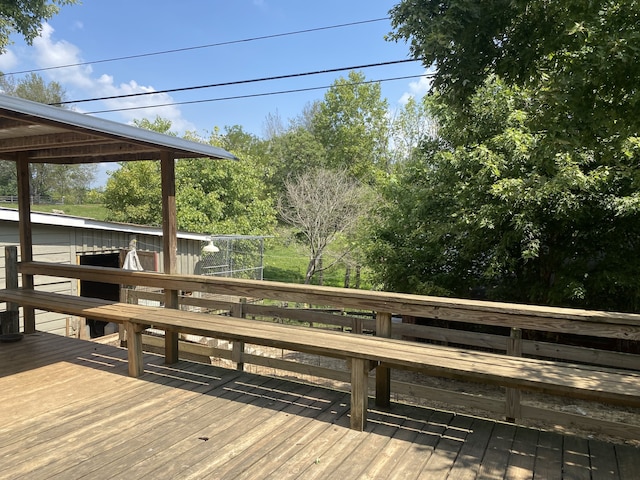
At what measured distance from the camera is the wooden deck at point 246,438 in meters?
2.42

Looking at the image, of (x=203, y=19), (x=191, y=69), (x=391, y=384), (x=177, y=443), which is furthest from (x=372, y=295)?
(x=191, y=69)

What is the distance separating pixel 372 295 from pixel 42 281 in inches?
325

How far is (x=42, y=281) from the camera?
898 cm

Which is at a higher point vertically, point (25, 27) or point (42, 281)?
point (25, 27)

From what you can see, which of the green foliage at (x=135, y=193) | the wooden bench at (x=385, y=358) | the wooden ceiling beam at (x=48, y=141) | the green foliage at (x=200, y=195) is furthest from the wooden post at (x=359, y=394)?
the green foliage at (x=135, y=193)

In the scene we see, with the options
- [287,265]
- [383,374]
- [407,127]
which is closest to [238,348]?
[383,374]

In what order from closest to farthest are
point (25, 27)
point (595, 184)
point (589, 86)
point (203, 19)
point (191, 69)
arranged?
point (589, 86)
point (595, 184)
point (25, 27)
point (203, 19)
point (191, 69)

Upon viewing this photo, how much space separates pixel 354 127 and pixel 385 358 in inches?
1081

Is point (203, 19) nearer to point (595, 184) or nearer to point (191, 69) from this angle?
point (191, 69)

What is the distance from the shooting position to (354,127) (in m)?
29.0

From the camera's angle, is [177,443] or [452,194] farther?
[452,194]

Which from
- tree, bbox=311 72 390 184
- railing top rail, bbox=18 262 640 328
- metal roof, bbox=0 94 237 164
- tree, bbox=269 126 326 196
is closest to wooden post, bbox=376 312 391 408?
railing top rail, bbox=18 262 640 328

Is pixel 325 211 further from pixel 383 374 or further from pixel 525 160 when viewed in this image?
pixel 383 374

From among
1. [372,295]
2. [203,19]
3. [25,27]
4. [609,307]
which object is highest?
[203,19]
